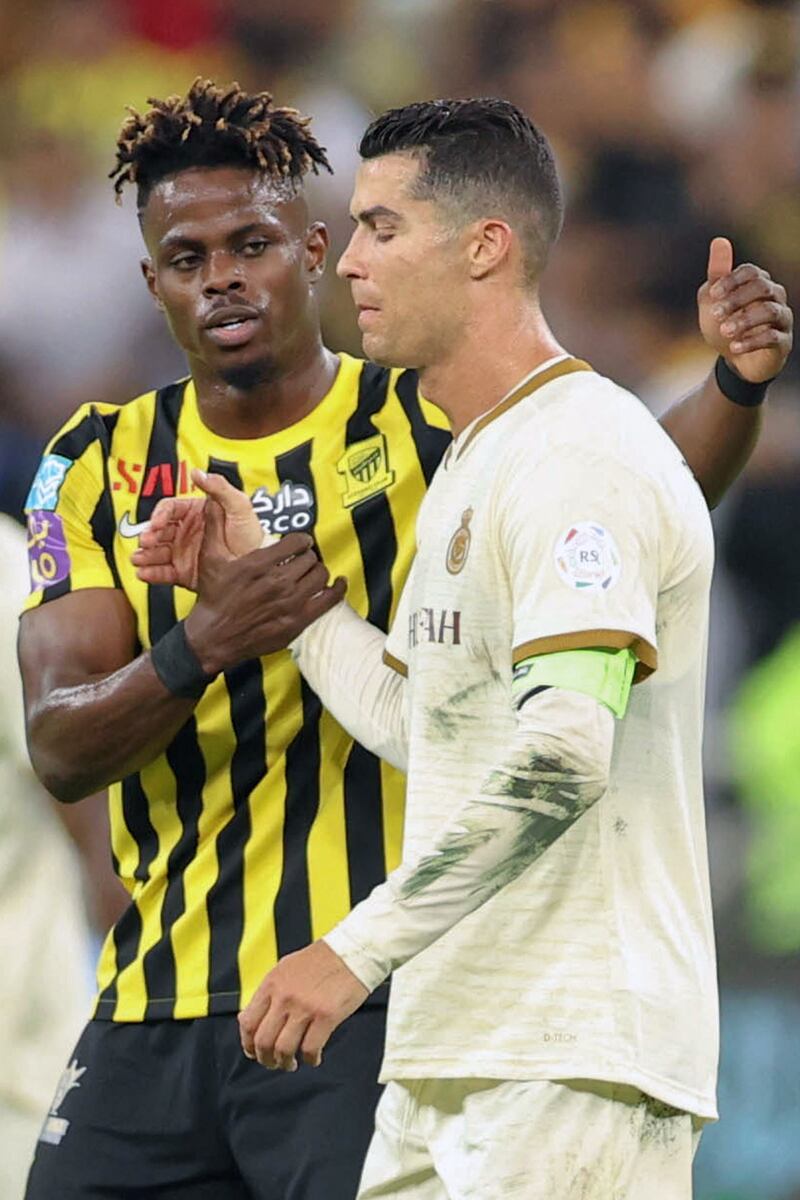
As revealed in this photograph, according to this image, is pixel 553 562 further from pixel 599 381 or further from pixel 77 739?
pixel 77 739

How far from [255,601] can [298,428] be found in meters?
0.35

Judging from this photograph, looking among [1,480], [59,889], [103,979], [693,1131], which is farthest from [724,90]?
[693,1131]

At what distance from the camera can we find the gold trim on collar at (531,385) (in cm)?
191

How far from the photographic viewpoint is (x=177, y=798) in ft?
7.93

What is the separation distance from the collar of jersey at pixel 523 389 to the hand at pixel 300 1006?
539mm

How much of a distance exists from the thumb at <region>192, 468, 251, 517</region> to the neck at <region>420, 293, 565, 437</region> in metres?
0.36

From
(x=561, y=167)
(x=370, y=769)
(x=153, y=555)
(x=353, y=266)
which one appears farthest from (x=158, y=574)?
(x=561, y=167)

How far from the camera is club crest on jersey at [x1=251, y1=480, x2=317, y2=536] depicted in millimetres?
2420

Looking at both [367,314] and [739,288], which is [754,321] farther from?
[367,314]

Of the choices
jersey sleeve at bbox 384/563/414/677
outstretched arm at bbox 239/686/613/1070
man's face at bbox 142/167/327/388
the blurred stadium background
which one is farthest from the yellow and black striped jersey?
the blurred stadium background

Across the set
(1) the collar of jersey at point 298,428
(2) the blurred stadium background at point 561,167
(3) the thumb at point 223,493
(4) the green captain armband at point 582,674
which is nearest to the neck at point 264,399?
(1) the collar of jersey at point 298,428

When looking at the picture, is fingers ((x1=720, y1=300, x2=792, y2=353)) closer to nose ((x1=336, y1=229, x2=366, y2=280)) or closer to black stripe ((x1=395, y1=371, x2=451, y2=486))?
black stripe ((x1=395, y1=371, x2=451, y2=486))

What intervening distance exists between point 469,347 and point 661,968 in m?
0.63

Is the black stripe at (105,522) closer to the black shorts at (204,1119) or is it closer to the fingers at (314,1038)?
the black shorts at (204,1119)
